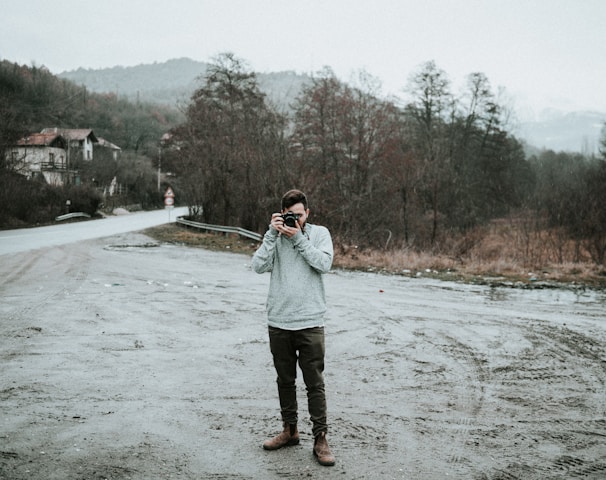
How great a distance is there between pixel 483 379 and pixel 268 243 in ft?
12.0

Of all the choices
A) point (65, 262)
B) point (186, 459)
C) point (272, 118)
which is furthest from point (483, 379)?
point (272, 118)

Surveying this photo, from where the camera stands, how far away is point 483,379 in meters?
6.84

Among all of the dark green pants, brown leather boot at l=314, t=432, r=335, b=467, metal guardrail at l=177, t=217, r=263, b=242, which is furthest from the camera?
metal guardrail at l=177, t=217, r=263, b=242

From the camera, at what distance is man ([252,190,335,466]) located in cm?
464

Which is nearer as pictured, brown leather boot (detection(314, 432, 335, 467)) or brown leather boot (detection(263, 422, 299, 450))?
brown leather boot (detection(314, 432, 335, 467))

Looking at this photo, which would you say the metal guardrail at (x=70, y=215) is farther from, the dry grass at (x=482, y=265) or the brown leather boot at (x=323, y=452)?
the brown leather boot at (x=323, y=452)

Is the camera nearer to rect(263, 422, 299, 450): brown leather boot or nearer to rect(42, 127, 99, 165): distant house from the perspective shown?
rect(263, 422, 299, 450): brown leather boot

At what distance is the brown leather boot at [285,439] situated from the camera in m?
4.66

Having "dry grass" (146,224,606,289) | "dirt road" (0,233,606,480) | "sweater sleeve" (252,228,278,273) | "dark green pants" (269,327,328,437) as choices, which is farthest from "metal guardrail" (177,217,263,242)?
"dark green pants" (269,327,328,437)

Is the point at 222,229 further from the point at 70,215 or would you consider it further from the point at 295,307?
the point at 295,307

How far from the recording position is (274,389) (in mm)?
6312

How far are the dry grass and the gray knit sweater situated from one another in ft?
38.7

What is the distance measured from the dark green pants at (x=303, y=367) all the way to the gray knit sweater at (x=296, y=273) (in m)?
0.09

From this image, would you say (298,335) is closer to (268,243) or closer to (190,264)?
(268,243)
